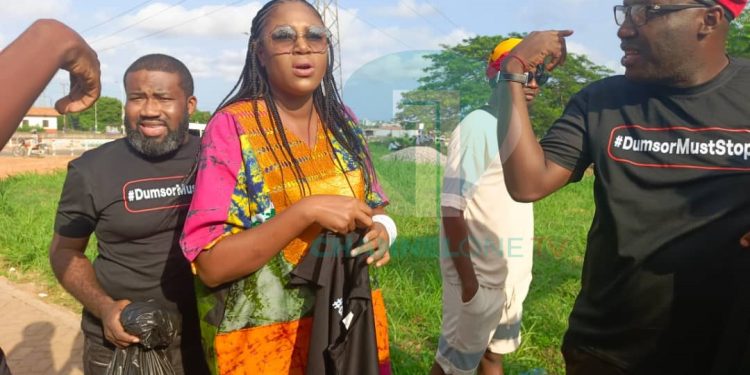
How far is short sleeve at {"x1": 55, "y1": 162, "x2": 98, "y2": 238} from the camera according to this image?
2174 mm

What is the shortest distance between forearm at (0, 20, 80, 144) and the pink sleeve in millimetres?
470

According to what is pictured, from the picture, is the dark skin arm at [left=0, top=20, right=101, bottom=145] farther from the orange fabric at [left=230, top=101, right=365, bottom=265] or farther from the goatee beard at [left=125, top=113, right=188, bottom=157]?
the goatee beard at [left=125, top=113, right=188, bottom=157]

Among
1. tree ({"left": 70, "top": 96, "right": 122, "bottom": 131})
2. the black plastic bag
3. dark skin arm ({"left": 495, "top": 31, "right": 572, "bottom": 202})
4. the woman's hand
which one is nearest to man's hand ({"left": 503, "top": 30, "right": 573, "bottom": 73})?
dark skin arm ({"left": 495, "top": 31, "right": 572, "bottom": 202})

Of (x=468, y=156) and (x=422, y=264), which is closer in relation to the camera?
(x=468, y=156)

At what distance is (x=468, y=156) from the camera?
9.07 ft

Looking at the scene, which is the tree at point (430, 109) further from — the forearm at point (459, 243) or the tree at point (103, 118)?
the tree at point (103, 118)

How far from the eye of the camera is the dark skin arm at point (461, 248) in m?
2.78

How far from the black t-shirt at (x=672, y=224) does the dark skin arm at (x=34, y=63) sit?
143 centimetres

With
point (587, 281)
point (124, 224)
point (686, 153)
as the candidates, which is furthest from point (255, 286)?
point (686, 153)

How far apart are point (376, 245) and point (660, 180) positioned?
2.75 ft

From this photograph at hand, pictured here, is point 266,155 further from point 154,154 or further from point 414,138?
point 414,138

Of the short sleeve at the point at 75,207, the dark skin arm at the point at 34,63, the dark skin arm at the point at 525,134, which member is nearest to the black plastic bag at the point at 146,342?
the short sleeve at the point at 75,207

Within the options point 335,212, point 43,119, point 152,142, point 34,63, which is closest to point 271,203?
point 335,212

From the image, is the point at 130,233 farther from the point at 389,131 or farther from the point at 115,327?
the point at 389,131
